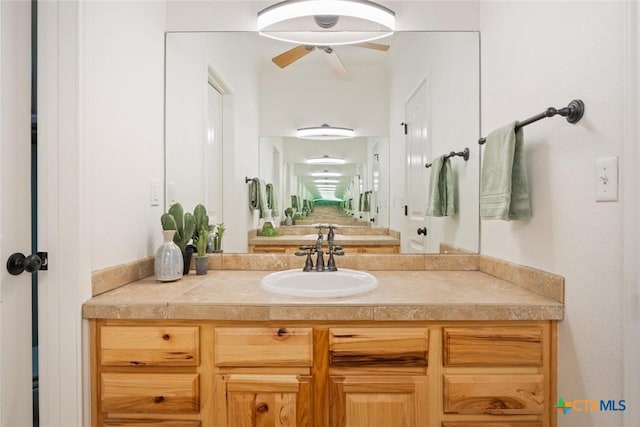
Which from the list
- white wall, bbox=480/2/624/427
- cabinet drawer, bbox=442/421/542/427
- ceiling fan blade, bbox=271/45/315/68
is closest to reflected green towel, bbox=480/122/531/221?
white wall, bbox=480/2/624/427

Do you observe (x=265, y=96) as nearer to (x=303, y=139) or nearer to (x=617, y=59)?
(x=303, y=139)

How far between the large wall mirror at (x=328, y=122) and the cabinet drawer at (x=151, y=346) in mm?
679

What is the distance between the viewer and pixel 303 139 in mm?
1844

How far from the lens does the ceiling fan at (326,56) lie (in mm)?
1729

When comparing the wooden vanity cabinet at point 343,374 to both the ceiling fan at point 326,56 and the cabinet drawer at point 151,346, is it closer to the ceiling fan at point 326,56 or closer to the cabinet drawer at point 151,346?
the cabinet drawer at point 151,346

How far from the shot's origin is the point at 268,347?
1098mm

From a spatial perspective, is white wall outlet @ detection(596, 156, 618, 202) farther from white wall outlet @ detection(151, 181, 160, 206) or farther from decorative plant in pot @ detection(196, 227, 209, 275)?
white wall outlet @ detection(151, 181, 160, 206)

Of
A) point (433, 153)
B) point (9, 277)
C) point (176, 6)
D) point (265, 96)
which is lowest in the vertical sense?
point (9, 277)

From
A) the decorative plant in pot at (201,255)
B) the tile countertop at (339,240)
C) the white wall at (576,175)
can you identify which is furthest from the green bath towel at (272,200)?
the white wall at (576,175)

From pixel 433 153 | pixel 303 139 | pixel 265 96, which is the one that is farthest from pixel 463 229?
pixel 265 96

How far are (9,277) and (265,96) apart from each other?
129cm

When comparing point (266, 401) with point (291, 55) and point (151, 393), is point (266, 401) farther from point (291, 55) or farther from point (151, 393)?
point (291, 55)

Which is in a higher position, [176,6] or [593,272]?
[176,6]

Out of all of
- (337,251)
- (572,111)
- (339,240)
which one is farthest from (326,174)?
(572,111)
